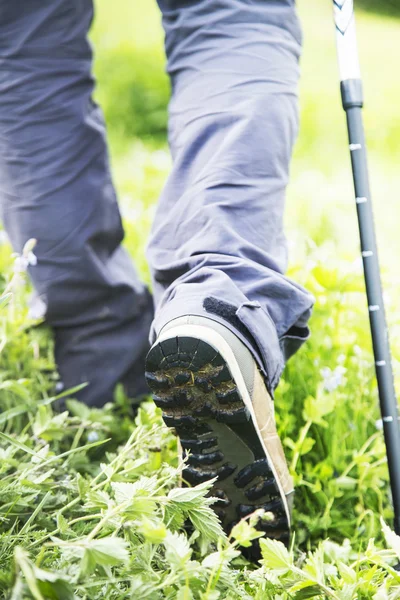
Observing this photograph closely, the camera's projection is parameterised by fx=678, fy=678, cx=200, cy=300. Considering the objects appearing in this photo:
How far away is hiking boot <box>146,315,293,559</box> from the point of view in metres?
1.05

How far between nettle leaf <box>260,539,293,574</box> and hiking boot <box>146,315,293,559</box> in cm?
17

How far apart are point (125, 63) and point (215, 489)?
16.3ft

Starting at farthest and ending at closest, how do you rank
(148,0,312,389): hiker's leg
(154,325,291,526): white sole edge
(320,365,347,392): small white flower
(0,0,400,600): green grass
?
(320,365,347,392): small white flower, (148,0,312,389): hiker's leg, (154,325,291,526): white sole edge, (0,0,400,600): green grass

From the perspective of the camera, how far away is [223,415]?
107 centimetres

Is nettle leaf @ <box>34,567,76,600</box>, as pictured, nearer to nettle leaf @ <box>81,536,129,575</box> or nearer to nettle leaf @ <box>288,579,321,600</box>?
nettle leaf @ <box>81,536,129,575</box>

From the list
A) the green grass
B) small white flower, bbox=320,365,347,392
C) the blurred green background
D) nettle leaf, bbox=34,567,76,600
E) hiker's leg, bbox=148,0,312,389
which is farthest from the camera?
the blurred green background

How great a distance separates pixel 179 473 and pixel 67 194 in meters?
0.81

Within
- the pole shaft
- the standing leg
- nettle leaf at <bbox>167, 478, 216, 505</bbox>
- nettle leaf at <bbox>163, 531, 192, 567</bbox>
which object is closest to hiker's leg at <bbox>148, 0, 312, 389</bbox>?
the standing leg

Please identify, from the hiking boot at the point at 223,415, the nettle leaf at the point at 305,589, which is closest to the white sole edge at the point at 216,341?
the hiking boot at the point at 223,415

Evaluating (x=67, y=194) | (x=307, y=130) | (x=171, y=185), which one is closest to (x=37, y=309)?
(x=67, y=194)

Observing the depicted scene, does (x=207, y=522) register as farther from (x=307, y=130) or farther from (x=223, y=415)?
(x=307, y=130)

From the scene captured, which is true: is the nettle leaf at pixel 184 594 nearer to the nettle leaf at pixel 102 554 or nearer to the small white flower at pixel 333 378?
the nettle leaf at pixel 102 554

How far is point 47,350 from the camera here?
6.07 ft

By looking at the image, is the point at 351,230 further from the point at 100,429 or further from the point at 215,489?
the point at 215,489
